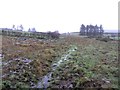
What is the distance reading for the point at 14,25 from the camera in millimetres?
106500

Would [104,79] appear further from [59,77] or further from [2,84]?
[2,84]

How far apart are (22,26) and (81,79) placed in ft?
326

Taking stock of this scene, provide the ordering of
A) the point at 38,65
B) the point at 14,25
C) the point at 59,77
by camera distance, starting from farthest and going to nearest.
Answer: the point at 14,25 < the point at 38,65 < the point at 59,77

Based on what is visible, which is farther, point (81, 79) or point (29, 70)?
point (29, 70)

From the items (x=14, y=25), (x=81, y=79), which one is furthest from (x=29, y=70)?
(x=14, y=25)

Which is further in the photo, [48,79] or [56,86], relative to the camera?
[48,79]

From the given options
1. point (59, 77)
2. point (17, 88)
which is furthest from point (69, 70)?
point (17, 88)

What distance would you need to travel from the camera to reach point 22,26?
112m

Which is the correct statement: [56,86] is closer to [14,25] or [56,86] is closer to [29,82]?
[29,82]

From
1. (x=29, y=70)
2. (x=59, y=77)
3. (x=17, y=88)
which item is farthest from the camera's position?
(x=29, y=70)

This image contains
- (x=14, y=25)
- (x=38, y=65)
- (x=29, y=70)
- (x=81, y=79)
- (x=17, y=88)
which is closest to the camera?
(x=17, y=88)

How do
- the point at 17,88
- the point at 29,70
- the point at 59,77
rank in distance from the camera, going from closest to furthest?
1. the point at 17,88
2. the point at 59,77
3. the point at 29,70

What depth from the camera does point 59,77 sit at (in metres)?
16.2

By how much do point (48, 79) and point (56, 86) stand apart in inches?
63.2
